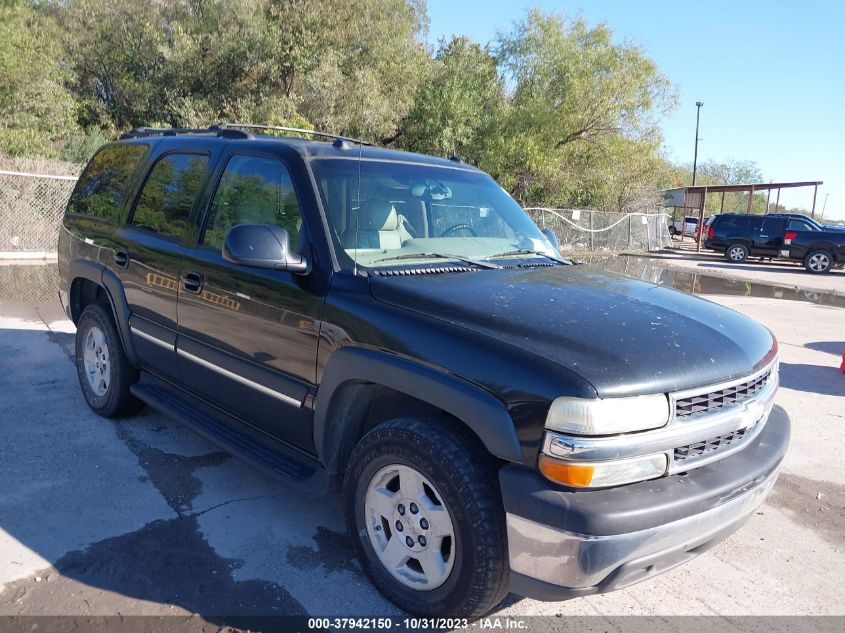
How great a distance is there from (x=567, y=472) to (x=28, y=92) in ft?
63.1

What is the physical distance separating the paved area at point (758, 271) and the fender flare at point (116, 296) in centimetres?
1620

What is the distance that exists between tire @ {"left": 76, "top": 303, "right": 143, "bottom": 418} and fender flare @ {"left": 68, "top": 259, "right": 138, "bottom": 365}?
0.10 metres

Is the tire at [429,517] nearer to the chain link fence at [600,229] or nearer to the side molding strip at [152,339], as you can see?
the side molding strip at [152,339]

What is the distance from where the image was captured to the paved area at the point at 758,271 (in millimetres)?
17656

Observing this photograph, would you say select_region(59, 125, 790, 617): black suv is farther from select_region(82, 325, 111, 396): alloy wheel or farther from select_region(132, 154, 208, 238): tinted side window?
select_region(82, 325, 111, 396): alloy wheel

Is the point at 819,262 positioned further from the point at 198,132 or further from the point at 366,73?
the point at 198,132

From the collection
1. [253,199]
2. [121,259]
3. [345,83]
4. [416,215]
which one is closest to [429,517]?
[416,215]

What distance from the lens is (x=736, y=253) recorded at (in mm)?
23984

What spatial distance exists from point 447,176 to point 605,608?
252 centimetres

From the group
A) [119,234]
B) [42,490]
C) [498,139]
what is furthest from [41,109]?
[42,490]

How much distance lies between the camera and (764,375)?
2930mm

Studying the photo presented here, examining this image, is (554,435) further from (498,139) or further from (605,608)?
(498,139)

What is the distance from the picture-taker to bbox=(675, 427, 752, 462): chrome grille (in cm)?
249

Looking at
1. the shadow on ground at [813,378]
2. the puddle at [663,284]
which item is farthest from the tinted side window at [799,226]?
the shadow on ground at [813,378]
